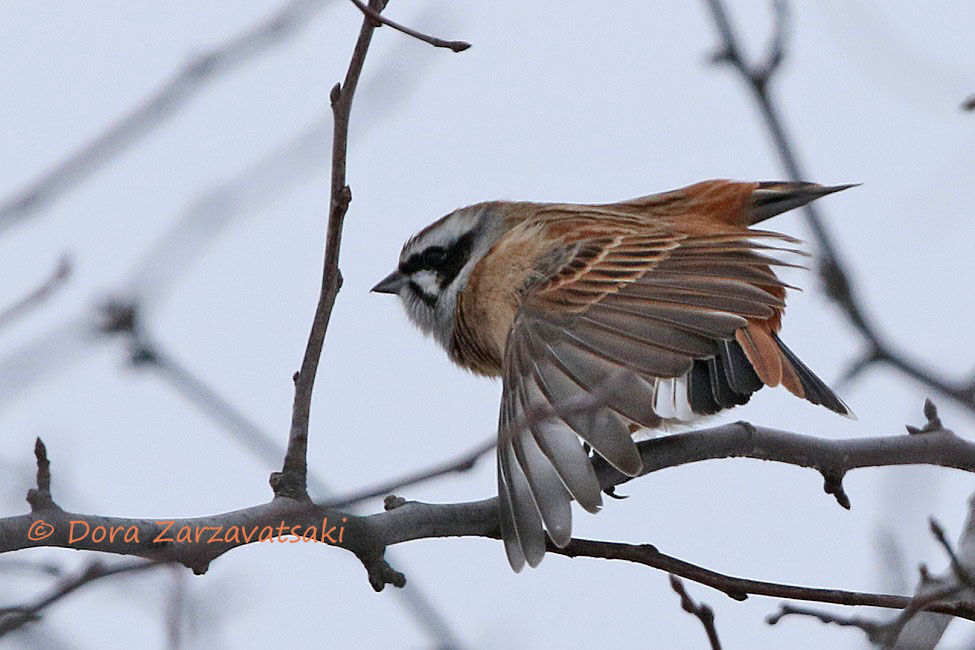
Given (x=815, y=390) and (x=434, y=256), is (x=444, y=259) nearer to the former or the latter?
(x=434, y=256)

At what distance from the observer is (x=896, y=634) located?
2.94 m

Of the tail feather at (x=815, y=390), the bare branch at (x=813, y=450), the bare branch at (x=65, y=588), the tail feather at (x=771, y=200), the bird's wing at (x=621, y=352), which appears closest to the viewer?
the bare branch at (x=65, y=588)

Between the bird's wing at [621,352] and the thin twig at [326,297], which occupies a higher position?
the thin twig at [326,297]

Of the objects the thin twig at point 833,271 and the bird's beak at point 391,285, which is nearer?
the thin twig at point 833,271

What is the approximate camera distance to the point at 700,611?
351 centimetres

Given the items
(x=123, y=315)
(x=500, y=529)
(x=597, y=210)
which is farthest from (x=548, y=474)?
(x=597, y=210)

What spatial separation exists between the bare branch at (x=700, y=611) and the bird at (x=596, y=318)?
0.41 m

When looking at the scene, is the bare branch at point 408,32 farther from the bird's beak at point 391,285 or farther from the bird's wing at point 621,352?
the bird's beak at point 391,285

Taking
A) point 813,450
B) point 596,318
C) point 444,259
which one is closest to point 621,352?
point 596,318

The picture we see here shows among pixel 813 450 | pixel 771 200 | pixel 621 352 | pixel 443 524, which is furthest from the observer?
pixel 771 200

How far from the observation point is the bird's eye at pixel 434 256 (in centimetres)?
719

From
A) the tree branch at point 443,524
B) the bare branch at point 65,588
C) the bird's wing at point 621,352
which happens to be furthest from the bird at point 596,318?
the bare branch at point 65,588

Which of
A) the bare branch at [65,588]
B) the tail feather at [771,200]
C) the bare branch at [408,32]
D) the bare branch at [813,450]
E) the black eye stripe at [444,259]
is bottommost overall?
the bare branch at [813,450]

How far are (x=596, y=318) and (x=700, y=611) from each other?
7.01 feet
